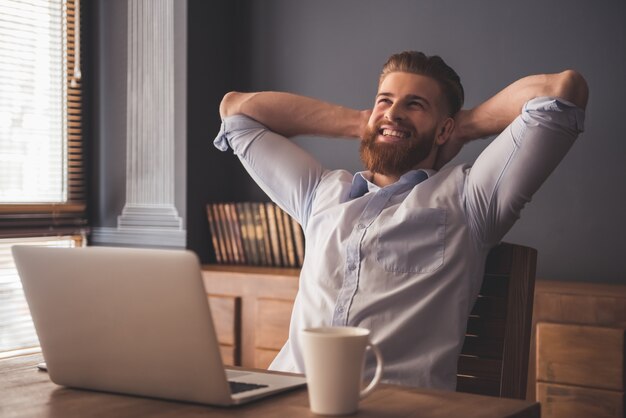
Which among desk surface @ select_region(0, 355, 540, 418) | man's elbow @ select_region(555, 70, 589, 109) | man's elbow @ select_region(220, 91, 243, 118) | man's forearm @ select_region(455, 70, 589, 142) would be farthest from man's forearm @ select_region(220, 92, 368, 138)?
desk surface @ select_region(0, 355, 540, 418)

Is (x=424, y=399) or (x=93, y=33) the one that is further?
(x=93, y=33)

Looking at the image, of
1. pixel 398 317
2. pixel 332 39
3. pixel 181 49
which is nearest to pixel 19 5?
pixel 181 49

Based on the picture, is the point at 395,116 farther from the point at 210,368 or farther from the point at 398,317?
the point at 210,368

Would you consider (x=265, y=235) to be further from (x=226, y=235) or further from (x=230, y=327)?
(x=230, y=327)

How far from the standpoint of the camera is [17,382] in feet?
4.09

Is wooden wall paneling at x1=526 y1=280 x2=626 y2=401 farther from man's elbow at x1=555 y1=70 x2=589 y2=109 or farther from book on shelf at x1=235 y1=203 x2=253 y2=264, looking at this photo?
book on shelf at x1=235 y1=203 x2=253 y2=264

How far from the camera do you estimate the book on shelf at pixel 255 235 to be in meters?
3.39

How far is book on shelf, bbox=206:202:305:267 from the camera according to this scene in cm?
339

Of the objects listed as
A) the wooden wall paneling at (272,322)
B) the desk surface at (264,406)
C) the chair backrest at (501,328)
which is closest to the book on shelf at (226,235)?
the wooden wall paneling at (272,322)

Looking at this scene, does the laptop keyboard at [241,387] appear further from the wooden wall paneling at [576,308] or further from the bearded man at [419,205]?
the wooden wall paneling at [576,308]

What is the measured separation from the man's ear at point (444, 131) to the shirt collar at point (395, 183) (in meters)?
0.08

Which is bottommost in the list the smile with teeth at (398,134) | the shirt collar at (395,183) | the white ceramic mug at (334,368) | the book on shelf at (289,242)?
the book on shelf at (289,242)

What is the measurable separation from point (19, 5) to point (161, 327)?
2.92 metres

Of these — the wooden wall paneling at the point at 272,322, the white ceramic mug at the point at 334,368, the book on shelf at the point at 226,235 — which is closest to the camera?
the white ceramic mug at the point at 334,368
